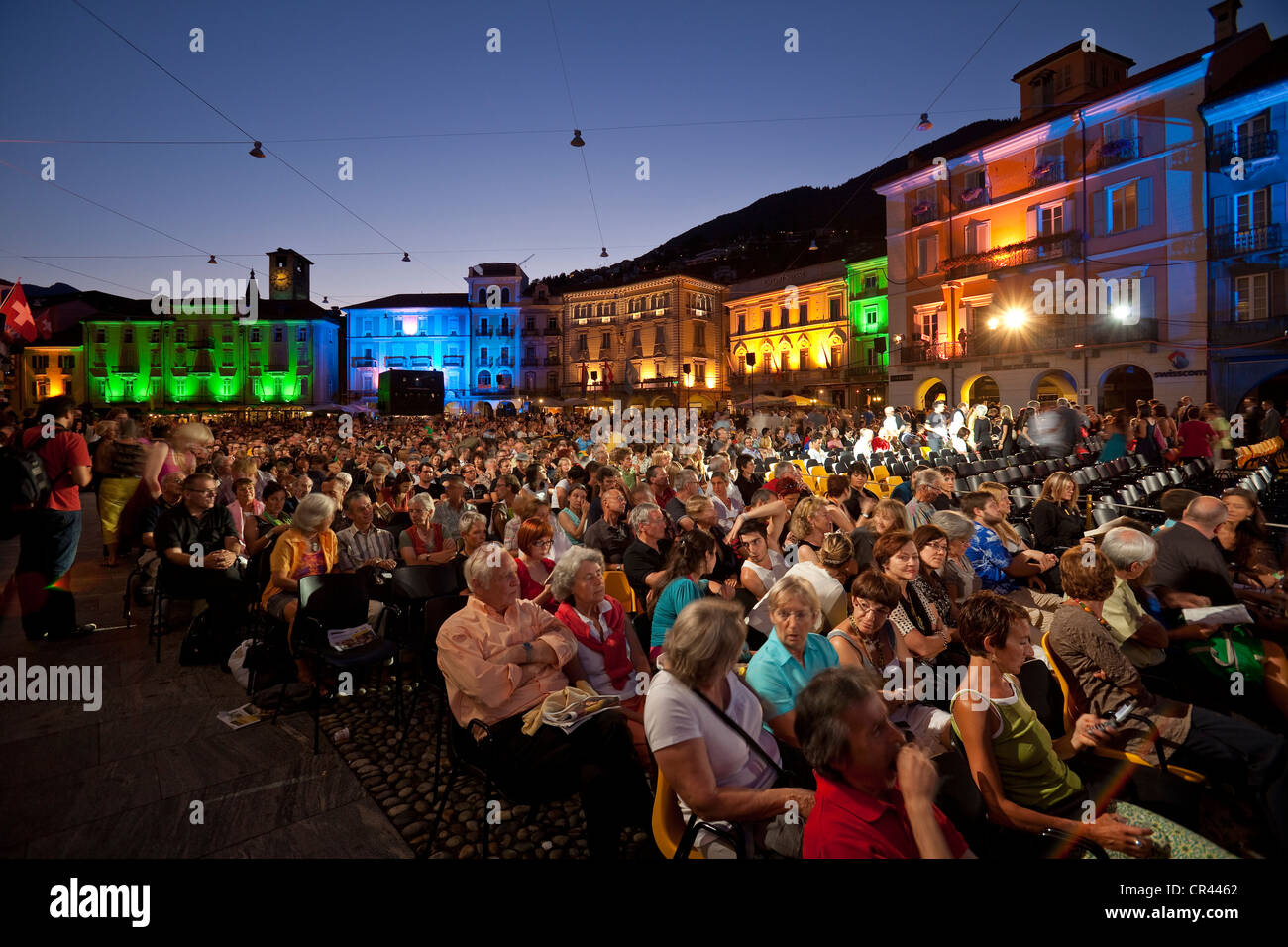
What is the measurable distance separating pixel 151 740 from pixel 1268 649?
6.73 metres

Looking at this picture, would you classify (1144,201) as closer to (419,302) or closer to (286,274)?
(419,302)

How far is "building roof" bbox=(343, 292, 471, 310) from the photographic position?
55.2 meters

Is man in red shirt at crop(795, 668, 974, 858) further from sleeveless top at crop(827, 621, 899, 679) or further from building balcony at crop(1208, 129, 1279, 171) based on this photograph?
building balcony at crop(1208, 129, 1279, 171)

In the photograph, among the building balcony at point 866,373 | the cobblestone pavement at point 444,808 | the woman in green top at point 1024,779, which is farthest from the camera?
the building balcony at point 866,373

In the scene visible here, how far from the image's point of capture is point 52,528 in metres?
5.18

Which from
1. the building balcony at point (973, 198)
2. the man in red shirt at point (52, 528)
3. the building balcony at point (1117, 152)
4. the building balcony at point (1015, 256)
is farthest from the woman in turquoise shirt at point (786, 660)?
the building balcony at point (973, 198)

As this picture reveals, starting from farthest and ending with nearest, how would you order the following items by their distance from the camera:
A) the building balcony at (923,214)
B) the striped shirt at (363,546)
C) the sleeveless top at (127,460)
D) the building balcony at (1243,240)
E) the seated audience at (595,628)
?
the building balcony at (923,214) < the building balcony at (1243,240) < the sleeveless top at (127,460) < the striped shirt at (363,546) < the seated audience at (595,628)

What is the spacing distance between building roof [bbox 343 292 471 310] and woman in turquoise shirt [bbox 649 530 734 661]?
56.3 m

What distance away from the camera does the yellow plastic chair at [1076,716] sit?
2.83 meters

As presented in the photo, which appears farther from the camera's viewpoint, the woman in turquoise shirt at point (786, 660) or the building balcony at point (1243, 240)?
the building balcony at point (1243, 240)

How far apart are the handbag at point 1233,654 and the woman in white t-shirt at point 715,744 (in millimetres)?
3054

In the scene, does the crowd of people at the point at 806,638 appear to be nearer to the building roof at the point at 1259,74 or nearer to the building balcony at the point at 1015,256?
the building roof at the point at 1259,74

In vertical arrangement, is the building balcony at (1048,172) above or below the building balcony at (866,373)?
above

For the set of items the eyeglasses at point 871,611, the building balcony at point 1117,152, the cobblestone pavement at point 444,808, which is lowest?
the cobblestone pavement at point 444,808
